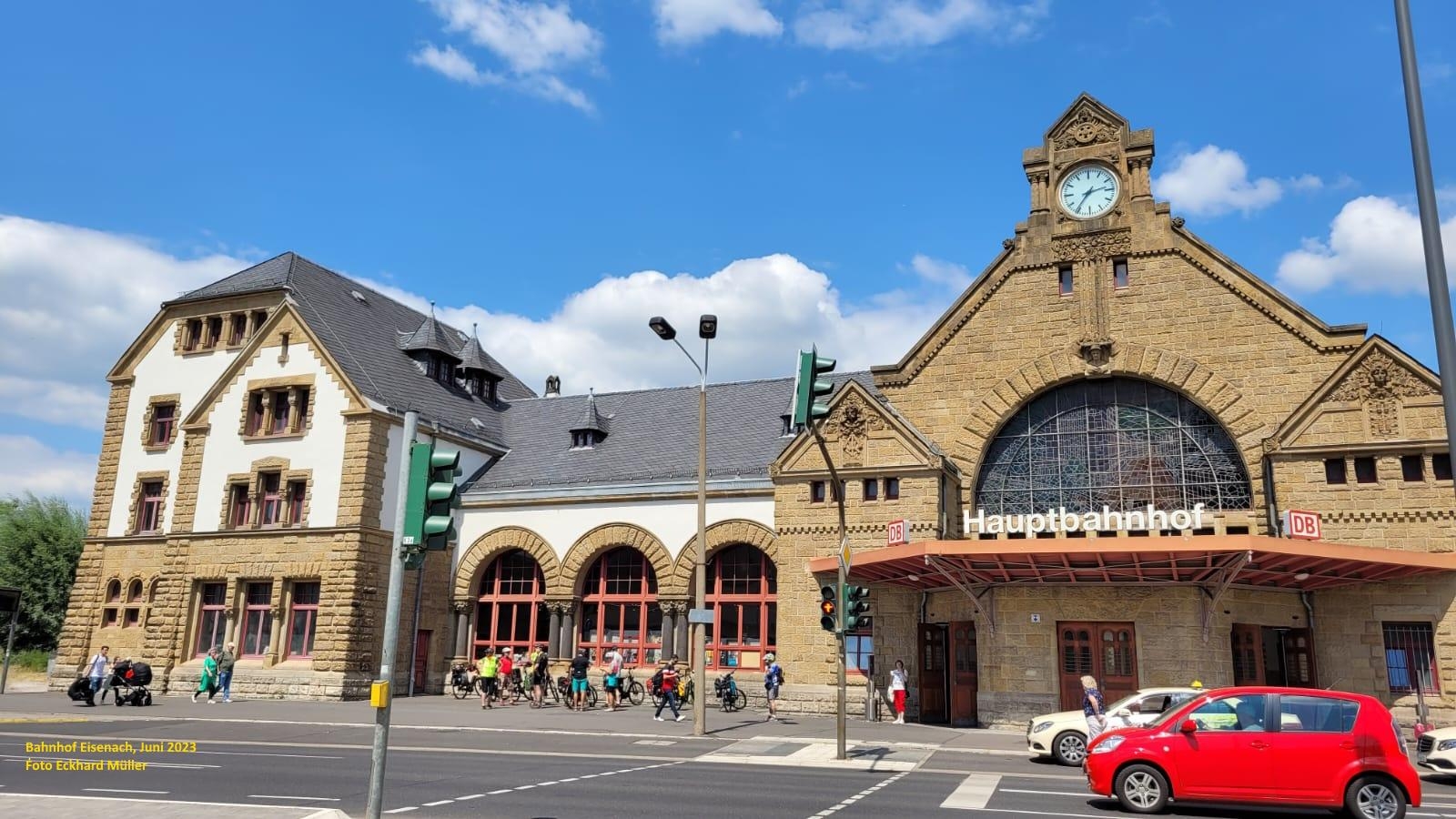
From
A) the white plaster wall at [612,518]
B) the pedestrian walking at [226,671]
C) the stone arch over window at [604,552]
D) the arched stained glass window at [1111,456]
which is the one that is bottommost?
the pedestrian walking at [226,671]

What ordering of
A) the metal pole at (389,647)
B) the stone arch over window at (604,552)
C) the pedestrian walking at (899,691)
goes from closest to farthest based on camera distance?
1. the metal pole at (389,647)
2. the pedestrian walking at (899,691)
3. the stone arch over window at (604,552)

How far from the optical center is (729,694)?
1240 inches

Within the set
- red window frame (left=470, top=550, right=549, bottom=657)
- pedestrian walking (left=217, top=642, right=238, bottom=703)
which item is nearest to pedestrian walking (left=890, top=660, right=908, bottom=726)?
red window frame (left=470, top=550, right=549, bottom=657)

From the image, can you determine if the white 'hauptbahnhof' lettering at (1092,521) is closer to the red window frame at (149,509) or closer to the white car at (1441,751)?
the white car at (1441,751)

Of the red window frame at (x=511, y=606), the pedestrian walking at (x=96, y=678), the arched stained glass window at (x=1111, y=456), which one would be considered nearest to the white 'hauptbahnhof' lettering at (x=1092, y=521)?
the arched stained glass window at (x=1111, y=456)

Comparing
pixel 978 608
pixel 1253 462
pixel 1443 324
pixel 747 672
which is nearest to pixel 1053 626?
pixel 978 608

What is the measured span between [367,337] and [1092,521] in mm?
27927

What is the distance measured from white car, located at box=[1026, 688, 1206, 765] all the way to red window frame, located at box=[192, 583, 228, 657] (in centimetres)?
2825

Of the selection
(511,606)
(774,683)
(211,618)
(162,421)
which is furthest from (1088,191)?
(162,421)

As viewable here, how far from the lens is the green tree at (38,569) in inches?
2105

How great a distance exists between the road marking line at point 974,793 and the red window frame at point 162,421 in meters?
34.3

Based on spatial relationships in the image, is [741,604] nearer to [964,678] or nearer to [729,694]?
A: [729,694]

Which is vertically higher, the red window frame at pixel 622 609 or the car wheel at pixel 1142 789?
the red window frame at pixel 622 609

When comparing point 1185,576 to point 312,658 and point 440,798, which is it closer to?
point 440,798
